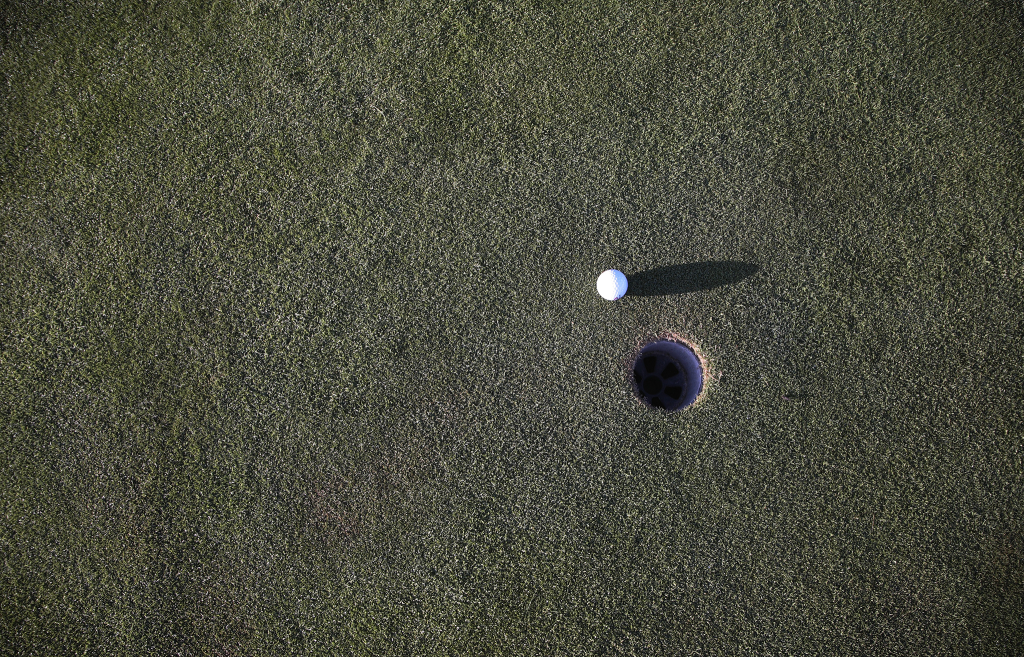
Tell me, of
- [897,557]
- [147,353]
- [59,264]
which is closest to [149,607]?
[147,353]

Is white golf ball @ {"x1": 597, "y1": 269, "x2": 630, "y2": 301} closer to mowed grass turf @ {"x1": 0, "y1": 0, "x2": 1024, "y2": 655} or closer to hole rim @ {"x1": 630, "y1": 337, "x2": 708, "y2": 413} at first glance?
mowed grass turf @ {"x1": 0, "y1": 0, "x2": 1024, "y2": 655}

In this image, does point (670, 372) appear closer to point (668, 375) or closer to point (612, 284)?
point (668, 375)

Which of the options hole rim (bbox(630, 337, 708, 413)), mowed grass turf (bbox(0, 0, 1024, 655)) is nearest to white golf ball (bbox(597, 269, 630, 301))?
mowed grass turf (bbox(0, 0, 1024, 655))

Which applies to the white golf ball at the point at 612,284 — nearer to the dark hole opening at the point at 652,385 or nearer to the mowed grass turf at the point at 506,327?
the mowed grass turf at the point at 506,327

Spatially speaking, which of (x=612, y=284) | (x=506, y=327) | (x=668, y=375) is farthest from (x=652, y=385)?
(x=506, y=327)

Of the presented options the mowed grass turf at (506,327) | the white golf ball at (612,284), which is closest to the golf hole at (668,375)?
the mowed grass turf at (506,327)

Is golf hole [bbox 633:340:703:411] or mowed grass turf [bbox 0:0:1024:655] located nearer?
mowed grass turf [bbox 0:0:1024:655]

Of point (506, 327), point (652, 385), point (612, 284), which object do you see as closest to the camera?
point (612, 284)

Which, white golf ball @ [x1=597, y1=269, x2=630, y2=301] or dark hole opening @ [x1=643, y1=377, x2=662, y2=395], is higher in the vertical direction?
white golf ball @ [x1=597, y1=269, x2=630, y2=301]
